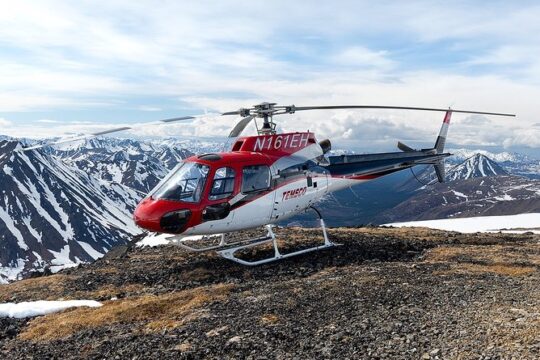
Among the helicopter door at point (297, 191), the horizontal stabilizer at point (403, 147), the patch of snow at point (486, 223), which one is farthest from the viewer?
the patch of snow at point (486, 223)

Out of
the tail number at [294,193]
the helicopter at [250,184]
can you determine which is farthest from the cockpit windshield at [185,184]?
the tail number at [294,193]

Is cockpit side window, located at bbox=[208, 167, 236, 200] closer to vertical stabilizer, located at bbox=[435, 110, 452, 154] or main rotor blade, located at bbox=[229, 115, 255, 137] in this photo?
main rotor blade, located at bbox=[229, 115, 255, 137]

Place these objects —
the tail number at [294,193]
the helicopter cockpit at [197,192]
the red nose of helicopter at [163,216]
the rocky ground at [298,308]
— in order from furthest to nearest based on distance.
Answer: the tail number at [294,193], the helicopter cockpit at [197,192], the red nose of helicopter at [163,216], the rocky ground at [298,308]

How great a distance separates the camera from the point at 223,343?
9.05 m

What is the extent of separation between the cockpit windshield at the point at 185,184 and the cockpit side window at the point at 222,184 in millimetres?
406

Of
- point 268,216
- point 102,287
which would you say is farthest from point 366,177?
point 102,287

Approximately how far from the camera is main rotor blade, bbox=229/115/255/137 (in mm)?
17644

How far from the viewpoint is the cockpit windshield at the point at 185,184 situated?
618 inches

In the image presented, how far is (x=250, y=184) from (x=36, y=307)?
7.92 m

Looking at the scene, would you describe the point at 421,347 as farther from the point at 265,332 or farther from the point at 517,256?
the point at 517,256

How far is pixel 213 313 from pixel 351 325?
11.2ft

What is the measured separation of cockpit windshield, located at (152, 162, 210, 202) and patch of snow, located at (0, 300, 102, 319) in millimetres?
4103

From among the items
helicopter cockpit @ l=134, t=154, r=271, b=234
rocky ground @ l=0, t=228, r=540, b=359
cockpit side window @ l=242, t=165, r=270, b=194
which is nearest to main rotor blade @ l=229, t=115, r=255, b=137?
helicopter cockpit @ l=134, t=154, r=271, b=234

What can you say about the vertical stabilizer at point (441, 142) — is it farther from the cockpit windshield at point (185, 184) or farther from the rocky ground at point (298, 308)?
the cockpit windshield at point (185, 184)
